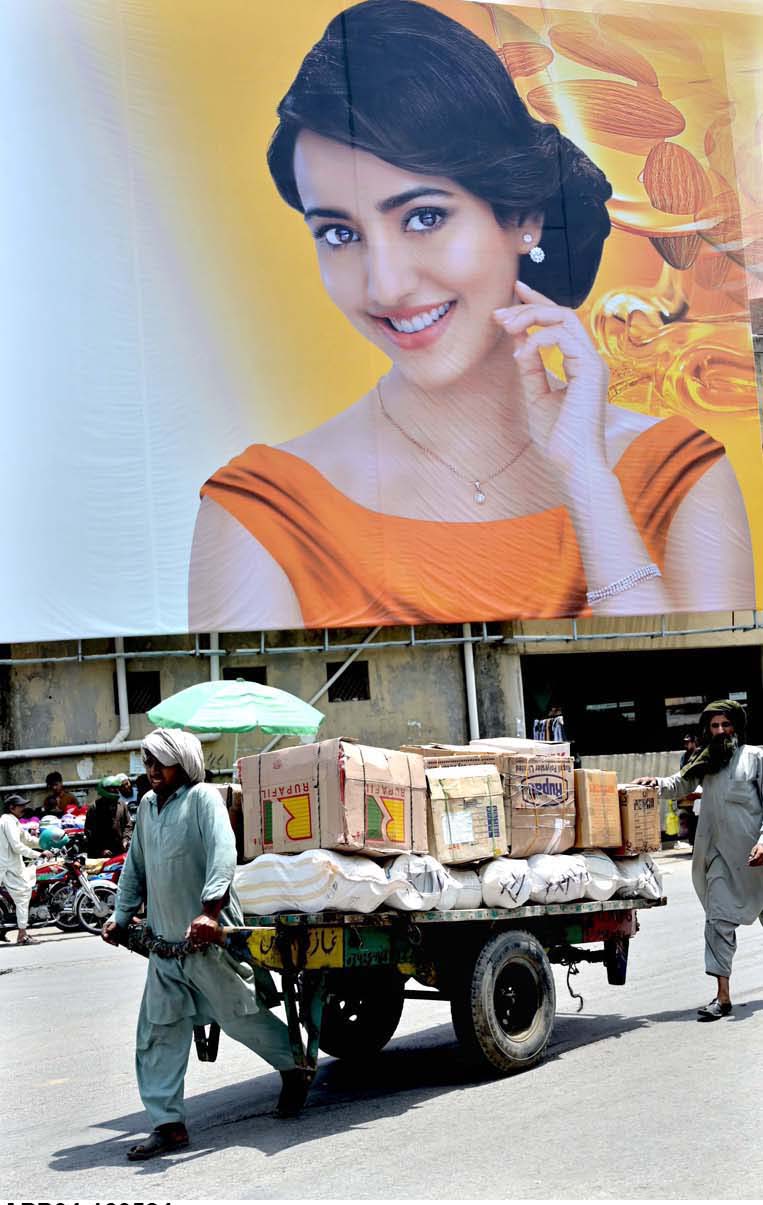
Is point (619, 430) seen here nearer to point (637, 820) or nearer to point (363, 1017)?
point (637, 820)

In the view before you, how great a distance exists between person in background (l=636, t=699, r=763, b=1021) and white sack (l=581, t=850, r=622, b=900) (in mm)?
640

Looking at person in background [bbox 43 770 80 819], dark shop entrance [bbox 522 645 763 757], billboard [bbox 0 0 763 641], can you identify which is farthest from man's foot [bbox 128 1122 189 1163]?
dark shop entrance [bbox 522 645 763 757]

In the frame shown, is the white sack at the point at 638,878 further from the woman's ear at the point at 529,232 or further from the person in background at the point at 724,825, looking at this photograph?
the woman's ear at the point at 529,232

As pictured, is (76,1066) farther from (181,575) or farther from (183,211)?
(183,211)

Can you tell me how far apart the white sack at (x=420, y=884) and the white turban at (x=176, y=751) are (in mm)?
969

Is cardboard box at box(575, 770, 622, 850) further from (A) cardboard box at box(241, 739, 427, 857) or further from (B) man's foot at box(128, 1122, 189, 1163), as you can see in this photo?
(B) man's foot at box(128, 1122, 189, 1163)

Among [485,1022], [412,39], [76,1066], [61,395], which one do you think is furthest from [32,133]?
[485,1022]

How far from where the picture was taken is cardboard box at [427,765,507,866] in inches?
272

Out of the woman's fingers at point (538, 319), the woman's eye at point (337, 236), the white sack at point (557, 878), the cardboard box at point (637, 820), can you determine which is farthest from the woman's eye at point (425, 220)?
the white sack at point (557, 878)

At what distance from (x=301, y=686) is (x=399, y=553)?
2.65 m

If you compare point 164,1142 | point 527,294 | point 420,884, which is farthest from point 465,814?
point 527,294

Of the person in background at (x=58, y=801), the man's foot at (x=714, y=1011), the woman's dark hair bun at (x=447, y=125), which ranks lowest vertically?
the man's foot at (x=714, y=1011)

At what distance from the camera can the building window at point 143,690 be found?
77.7 feet

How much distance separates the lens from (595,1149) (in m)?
5.48
